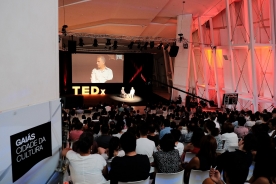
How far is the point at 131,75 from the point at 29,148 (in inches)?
762

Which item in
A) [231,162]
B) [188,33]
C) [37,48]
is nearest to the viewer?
[231,162]

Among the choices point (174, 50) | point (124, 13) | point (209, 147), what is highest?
point (124, 13)

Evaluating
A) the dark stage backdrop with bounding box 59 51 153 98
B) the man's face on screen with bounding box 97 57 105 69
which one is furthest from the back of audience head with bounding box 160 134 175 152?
the man's face on screen with bounding box 97 57 105 69

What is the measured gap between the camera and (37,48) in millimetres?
3631

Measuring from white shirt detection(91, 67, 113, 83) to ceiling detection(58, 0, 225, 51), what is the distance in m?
3.13

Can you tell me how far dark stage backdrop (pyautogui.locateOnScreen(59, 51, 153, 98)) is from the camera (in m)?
20.5

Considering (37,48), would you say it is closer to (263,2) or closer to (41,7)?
(41,7)

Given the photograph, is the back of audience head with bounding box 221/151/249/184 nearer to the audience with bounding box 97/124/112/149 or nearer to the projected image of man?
the audience with bounding box 97/124/112/149

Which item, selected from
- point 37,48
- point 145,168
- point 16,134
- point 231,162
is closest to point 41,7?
point 37,48

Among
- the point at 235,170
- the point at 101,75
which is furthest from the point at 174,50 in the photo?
the point at 235,170

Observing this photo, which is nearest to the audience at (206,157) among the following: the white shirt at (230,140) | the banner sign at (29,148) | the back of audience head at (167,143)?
the back of audience head at (167,143)

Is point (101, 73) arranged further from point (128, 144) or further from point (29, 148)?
point (128, 144)

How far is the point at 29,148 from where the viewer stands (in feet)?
10.8

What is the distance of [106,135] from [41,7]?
9.24 ft
